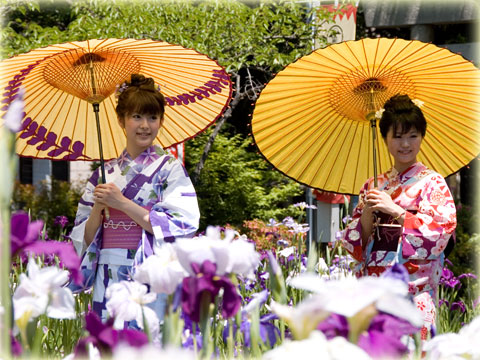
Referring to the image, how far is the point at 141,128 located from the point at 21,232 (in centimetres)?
150

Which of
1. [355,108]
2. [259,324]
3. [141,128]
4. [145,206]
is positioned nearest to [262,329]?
[259,324]

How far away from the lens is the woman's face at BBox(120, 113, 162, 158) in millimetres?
2355

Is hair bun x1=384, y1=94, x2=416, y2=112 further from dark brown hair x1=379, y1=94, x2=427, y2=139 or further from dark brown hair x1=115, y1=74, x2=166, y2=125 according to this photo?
dark brown hair x1=115, y1=74, x2=166, y2=125

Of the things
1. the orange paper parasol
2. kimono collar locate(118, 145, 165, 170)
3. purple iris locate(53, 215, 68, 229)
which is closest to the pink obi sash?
kimono collar locate(118, 145, 165, 170)

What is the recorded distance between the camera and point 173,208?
7.24 feet

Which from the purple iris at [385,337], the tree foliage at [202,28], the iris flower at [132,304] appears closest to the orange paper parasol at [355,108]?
the iris flower at [132,304]

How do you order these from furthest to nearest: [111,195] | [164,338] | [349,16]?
1. [349,16]
2. [111,195]
3. [164,338]

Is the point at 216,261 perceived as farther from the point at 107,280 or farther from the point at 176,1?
the point at 176,1

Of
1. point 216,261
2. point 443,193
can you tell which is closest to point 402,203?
point 443,193

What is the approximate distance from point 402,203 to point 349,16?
133 inches

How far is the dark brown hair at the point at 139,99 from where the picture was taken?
7.68 feet

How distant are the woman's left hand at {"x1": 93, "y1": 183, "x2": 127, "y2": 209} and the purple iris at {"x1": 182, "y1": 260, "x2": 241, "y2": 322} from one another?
4.27 ft

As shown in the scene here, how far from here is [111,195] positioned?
2193mm

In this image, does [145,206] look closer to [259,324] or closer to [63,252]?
Answer: [259,324]
